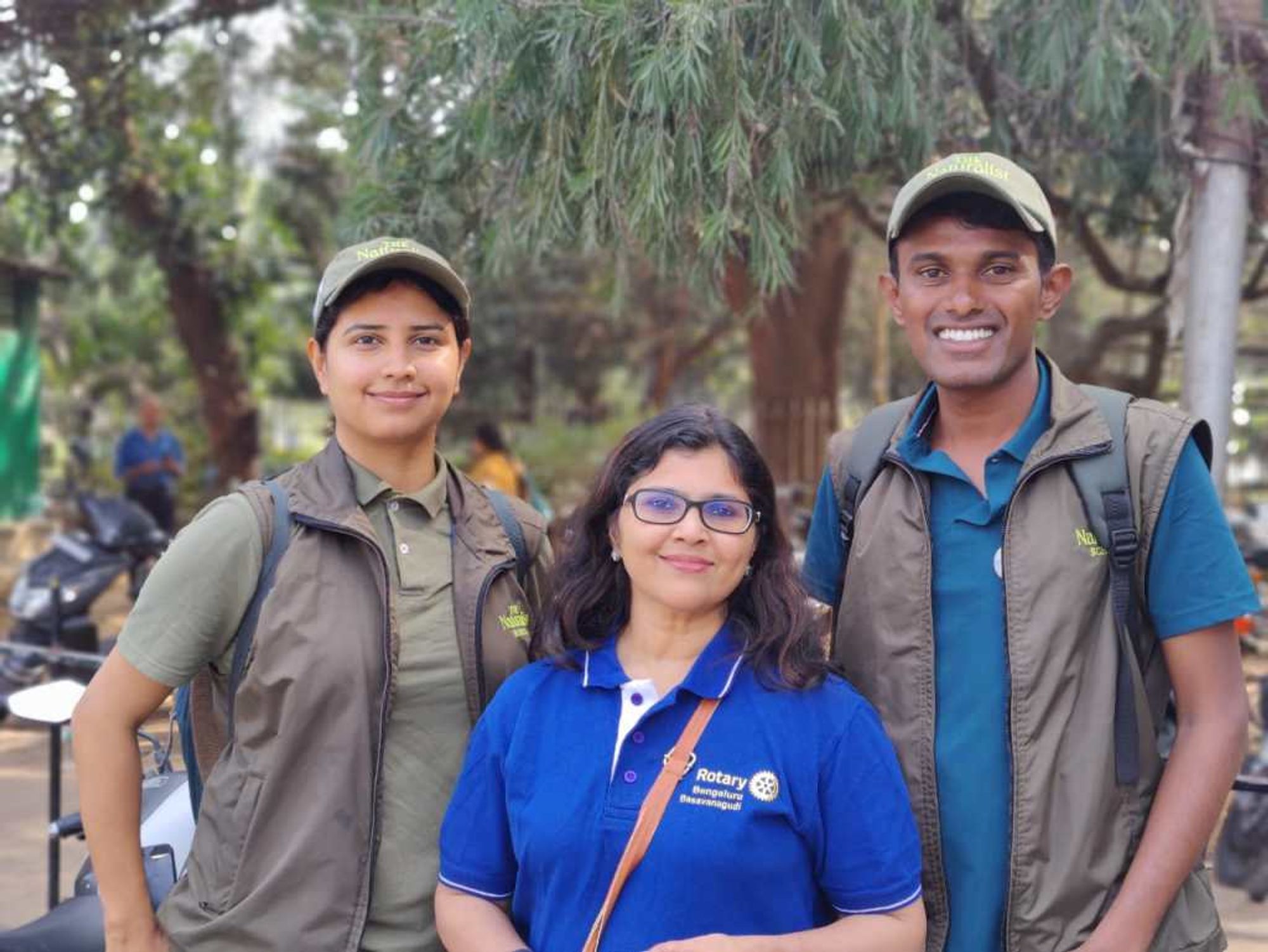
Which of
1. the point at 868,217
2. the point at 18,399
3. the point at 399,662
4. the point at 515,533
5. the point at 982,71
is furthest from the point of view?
the point at 18,399

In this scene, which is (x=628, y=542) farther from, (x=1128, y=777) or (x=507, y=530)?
(x=1128, y=777)

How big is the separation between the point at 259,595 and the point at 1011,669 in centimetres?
125

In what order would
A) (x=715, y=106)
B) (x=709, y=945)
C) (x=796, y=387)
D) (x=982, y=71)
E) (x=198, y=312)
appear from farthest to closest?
(x=198, y=312)
(x=796, y=387)
(x=982, y=71)
(x=715, y=106)
(x=709, y=945)

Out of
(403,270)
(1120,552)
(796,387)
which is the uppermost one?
(403,270)

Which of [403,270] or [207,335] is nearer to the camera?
[403,270]

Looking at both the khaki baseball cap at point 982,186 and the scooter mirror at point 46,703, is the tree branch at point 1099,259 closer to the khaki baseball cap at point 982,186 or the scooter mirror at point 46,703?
the khaki baseball cap at point 982,186

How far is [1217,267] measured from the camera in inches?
163

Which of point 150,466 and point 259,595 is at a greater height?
point 259,595

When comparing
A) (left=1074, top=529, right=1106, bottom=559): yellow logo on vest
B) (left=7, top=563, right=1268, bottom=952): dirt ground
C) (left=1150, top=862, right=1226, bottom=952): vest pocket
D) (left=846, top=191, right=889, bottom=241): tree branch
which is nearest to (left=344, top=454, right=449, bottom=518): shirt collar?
(left=1074, top=529, right=1106, bottom=559): yellow logo on vest

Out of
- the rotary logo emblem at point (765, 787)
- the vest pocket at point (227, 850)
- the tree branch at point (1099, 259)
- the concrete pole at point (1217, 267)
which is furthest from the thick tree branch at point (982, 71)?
the vest pocket at point (227, 850)

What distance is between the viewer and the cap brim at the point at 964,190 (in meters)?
2.19

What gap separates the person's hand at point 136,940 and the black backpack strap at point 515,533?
891mm

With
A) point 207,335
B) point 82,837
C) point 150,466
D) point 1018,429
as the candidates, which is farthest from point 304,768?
point 207,335

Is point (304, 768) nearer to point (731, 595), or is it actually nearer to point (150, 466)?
point (731, 595)
